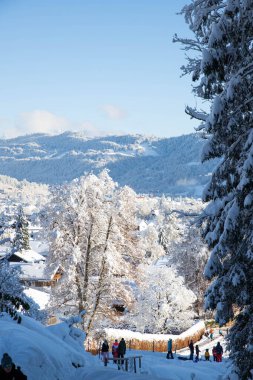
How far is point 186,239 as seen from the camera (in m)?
45.2

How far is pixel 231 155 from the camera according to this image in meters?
9.82

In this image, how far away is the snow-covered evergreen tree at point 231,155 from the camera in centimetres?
896

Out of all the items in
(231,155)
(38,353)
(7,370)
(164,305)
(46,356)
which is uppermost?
(231,155)

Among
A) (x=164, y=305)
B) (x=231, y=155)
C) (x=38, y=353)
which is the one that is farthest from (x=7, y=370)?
(x=164, y=305)

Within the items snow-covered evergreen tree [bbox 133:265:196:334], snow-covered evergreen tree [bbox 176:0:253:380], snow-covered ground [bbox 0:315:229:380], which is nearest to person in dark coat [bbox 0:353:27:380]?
snow-covered ground [bbox 0:315:229:380]

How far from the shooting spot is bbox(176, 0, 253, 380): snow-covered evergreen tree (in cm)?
896

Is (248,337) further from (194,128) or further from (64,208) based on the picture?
(64,208)

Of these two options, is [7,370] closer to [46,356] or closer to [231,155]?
[46,356]

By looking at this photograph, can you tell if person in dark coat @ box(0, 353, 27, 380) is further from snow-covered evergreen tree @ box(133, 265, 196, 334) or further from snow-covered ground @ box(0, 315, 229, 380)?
snow-covered evergreen tree @ box(133, 265, 196, 334)

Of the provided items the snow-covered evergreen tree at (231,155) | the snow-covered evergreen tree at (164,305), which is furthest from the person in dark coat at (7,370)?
the snow-covered evergreen tree at (164,305)

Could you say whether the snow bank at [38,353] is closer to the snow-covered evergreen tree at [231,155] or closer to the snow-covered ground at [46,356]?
the snow-covered ground at [46,356]

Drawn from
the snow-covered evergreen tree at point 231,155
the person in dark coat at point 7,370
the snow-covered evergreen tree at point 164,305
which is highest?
the snow-covered evergreen tree at point 231,155

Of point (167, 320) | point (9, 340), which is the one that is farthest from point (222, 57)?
point (167, 320)

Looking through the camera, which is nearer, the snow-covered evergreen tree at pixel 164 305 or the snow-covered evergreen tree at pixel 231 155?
the snow-covered evergreen tree at pixel 231 155
